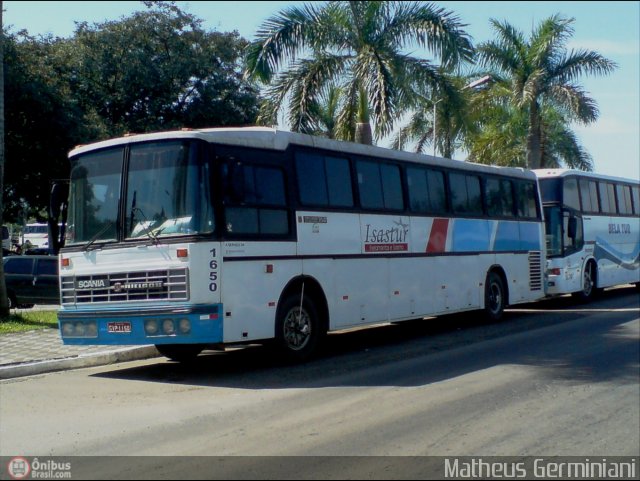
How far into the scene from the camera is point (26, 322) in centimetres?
1769

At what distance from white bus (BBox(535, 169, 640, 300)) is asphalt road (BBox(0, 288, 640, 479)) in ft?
26.3

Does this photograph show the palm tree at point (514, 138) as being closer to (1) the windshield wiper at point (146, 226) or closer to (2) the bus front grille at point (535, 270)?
(2) the bus front grille at point (535, 270)

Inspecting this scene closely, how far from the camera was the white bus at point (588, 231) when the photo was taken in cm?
2227

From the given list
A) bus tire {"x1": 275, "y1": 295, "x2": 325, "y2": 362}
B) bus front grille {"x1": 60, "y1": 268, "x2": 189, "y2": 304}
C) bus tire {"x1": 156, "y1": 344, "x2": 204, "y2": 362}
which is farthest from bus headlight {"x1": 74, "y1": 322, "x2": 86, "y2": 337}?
bus tire {"x1": 275, "y1": 295, "x2": 325, "y2": 362}

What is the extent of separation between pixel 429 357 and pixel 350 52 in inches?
445

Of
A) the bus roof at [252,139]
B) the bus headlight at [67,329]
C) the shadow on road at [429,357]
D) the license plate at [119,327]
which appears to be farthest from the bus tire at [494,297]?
the bus headlight at [67,329]

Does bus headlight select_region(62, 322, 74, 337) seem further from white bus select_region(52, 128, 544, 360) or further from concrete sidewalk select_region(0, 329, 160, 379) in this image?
concrete sidewalk select_region(0, 329, 160, 379)

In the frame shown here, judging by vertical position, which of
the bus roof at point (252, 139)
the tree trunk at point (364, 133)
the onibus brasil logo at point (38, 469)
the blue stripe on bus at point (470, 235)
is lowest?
the onibus brasil logo at point (38, 469)

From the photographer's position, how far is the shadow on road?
11.0m

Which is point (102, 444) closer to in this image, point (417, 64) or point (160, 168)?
point (160, 168)

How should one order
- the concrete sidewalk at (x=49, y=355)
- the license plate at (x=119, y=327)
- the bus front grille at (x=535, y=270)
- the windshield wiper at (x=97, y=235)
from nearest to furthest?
the license plate at (x=119, y=327) < the windshield wiper at (x=97, y=235) < the concrete sidewalk at (x=49, y=355) < the bus front grille at (x=535, y=270)

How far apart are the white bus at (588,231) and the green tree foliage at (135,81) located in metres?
12.2

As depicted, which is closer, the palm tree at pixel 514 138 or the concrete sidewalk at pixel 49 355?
the concrete sidewalk at pixel 49 355

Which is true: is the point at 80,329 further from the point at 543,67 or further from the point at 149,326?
the point at 543,67
